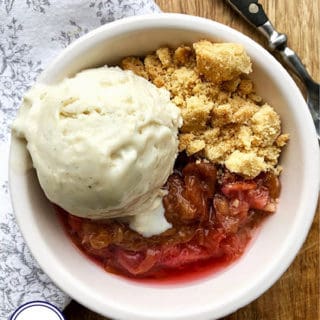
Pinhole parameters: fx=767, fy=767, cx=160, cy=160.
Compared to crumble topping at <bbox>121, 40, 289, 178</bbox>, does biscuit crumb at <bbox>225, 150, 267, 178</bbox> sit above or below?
below

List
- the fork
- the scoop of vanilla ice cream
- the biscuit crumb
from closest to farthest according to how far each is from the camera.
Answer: the scoop of vanilla ice cream < the biscuit crumb < the fork

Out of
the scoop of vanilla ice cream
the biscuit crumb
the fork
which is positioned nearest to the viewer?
the scoop of vanilla ice cream

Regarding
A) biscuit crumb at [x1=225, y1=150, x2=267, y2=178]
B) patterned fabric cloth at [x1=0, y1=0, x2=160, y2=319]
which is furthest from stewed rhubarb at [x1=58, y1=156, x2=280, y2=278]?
patterned fabric cloth at [x1=0, y1=0, x2=160, y2=319]

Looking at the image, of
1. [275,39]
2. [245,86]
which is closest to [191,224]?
[245,86]

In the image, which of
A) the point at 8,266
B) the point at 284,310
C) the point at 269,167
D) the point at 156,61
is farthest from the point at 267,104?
the point at 8,266

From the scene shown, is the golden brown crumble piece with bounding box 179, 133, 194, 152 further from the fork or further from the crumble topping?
the fork

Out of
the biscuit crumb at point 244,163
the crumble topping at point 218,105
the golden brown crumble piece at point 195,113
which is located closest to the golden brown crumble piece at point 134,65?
the crumble topping at point 218,105

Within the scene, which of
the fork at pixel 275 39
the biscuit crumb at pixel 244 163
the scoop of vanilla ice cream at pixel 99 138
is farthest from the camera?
the fork at pixel 275 39

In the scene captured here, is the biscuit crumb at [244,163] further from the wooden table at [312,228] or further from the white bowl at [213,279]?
the wooden table at [312,228]
